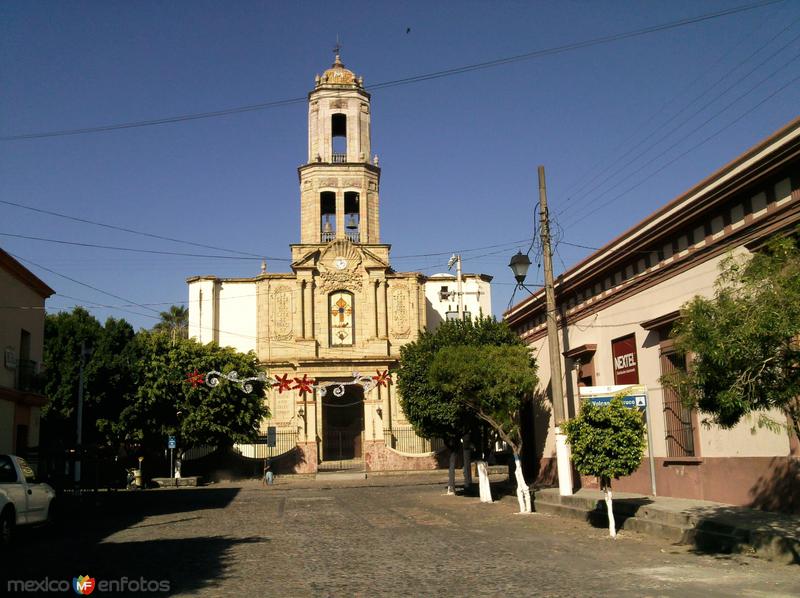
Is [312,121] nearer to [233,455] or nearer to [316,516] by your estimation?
[233,455]

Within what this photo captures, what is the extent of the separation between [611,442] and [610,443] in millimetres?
27

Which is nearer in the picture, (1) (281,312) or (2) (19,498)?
(2) (19,498)

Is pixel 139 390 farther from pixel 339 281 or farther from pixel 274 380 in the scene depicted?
pixel 339 281

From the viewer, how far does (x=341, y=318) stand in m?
50.6

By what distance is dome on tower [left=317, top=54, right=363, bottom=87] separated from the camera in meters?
50.9

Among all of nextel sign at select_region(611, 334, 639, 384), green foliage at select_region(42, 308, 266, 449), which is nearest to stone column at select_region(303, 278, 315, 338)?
green foliage at select_region(42, 308, 266, 449)

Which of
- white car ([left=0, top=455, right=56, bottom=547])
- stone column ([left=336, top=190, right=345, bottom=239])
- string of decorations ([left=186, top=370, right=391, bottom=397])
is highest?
stone column ([left=336, top=190, right=345, bottom=239])

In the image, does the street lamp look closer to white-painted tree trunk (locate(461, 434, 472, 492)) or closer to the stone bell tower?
white-painted tree trunk (locate(461, 434, 472, 492))

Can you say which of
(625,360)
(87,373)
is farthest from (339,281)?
(625,360)

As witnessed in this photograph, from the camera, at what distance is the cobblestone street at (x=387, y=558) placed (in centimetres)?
929

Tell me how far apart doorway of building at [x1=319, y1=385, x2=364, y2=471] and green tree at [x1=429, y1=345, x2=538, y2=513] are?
26.3m

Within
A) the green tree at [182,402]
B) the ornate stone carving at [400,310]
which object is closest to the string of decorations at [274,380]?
the green tree at [182,402]

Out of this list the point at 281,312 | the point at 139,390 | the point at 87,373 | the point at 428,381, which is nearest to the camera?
the point at 428,381

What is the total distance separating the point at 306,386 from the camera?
1654 inches
